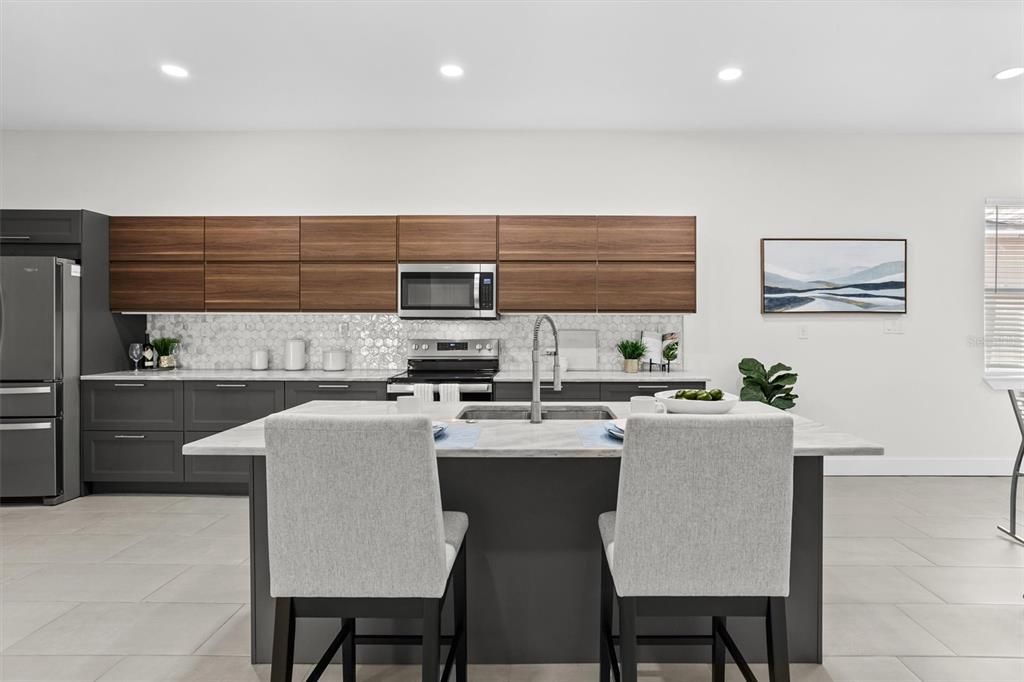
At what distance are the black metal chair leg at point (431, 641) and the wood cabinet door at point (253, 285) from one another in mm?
3599

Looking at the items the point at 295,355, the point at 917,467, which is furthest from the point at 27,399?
the point at 917,467

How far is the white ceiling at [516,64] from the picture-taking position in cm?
324

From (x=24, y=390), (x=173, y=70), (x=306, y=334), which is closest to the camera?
(x=173, y=70)

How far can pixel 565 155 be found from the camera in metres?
5.18

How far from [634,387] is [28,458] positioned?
13.9 feet

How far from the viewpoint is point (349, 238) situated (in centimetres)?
486

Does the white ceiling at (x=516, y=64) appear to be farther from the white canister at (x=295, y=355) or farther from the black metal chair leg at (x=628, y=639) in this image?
the black metal chair leg at (x=628, y=639)

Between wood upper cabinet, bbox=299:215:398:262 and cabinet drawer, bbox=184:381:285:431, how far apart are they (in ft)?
3.38

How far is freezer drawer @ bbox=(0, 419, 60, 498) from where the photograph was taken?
4402mm

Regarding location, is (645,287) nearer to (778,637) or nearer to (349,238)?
(349,238)

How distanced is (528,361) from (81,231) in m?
3.41

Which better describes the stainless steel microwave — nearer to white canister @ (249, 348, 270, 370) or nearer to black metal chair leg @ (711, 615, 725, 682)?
white canister @ (249, 348, 270, 370)

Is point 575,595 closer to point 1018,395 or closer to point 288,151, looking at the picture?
point 1018,395

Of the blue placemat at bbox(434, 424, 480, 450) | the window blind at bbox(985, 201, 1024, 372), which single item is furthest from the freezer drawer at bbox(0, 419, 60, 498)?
the window blind at bbox(985, 201, 1024, 372)
